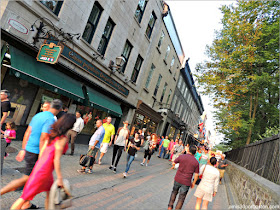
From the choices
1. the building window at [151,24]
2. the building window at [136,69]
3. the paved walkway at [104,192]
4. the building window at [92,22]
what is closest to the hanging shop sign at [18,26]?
the building window at [92,22]

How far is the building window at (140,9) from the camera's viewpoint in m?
14.4

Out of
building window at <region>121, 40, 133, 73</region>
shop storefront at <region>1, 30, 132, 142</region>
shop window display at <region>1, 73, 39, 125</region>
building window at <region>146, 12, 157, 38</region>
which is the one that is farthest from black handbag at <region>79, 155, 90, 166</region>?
building window at <region>146, 12, 157, 38</region>

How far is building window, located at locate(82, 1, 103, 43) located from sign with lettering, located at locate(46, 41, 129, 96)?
1.31 metres

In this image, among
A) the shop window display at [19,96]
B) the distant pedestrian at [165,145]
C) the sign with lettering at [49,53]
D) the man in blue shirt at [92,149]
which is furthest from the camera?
the distant pedestrian at [165,145]

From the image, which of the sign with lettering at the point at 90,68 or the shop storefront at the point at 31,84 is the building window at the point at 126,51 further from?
the shop storefront at the point at 31,84

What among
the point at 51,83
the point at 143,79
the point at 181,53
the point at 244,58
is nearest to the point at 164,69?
the point at 143,79

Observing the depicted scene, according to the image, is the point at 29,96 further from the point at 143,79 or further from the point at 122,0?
the point at 143,79

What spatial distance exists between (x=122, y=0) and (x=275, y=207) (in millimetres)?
12619

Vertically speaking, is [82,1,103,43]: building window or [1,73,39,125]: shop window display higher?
[82,1,103,43]: building window

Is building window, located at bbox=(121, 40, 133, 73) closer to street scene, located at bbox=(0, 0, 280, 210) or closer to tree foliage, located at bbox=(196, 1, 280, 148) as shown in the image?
street scene, located at bbox=(0, 0, 280, 210)

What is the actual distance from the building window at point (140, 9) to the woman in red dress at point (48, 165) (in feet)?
43.7

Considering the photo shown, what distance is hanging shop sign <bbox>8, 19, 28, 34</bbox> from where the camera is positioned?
21.7ft

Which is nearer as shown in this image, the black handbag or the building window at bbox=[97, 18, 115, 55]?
the black handbag

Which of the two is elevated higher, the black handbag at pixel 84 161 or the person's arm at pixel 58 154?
the person's arm at pixel 58 154
